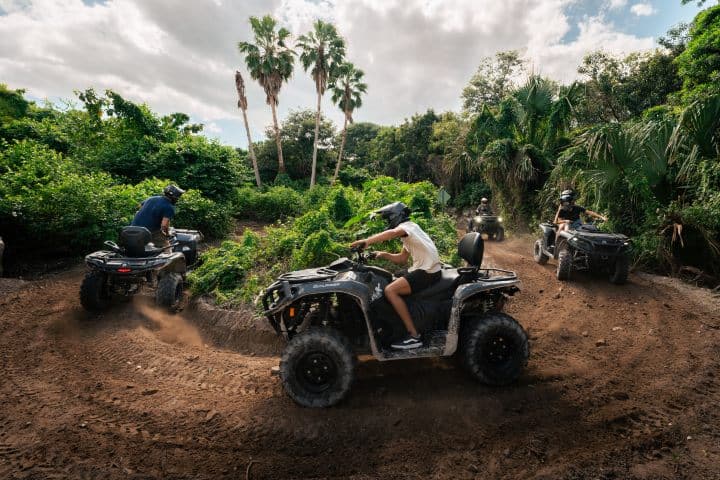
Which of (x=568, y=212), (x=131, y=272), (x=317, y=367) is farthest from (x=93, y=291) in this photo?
(x=568, y=212)

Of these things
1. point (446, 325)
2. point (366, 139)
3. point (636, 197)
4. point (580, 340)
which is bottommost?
point (580, 340)

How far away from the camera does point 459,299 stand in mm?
3711

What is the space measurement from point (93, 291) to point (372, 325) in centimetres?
488

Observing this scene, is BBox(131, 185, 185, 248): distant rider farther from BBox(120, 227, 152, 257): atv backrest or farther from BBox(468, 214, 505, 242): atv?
BBox(468, 214, 505, 242): atv

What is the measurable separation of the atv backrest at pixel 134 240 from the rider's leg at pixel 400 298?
15.1 feet

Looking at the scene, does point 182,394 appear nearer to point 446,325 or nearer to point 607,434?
point 446,325

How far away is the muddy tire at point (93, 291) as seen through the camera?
5910 mm

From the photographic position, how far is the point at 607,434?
3072 millimetres

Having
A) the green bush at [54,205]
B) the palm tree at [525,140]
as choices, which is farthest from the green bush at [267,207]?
the palm tree at [525,140]

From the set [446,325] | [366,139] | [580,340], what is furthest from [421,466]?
[366,139]

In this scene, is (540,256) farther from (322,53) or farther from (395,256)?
(322,53)

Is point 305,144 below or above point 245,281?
above

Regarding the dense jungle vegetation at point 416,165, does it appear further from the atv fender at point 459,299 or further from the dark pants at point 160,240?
the atv fender at point 459,299

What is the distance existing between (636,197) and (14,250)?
1445 cm
